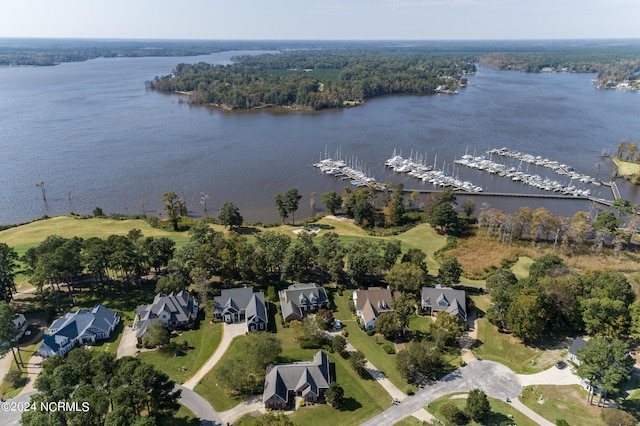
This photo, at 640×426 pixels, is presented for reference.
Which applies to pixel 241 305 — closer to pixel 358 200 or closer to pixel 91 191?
pixel 358 200

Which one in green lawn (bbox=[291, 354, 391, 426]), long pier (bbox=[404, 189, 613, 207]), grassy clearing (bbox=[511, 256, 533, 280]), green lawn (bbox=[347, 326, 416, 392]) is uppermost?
long pier (bbox=[404, 189, 613, 207])

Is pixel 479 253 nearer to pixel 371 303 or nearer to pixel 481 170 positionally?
pixel 371 303

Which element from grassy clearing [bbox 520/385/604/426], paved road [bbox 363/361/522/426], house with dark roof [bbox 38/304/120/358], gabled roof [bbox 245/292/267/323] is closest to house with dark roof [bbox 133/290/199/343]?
house with dark roof [bbox 38/304/120/358]

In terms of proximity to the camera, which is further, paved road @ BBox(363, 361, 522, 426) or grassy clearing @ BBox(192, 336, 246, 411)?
grassy clearing @ BBox(192, 336, 246, 411)

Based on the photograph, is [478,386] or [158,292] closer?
[478,386]

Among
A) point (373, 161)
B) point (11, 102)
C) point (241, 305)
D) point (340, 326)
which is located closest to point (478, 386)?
point (340, 326)

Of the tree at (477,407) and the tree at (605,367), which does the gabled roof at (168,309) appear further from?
the tree at (605,367)

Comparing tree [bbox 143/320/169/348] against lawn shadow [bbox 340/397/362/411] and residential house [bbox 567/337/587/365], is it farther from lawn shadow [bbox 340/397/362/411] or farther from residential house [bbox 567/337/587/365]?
residential house [bbox 567/337/587/365]
